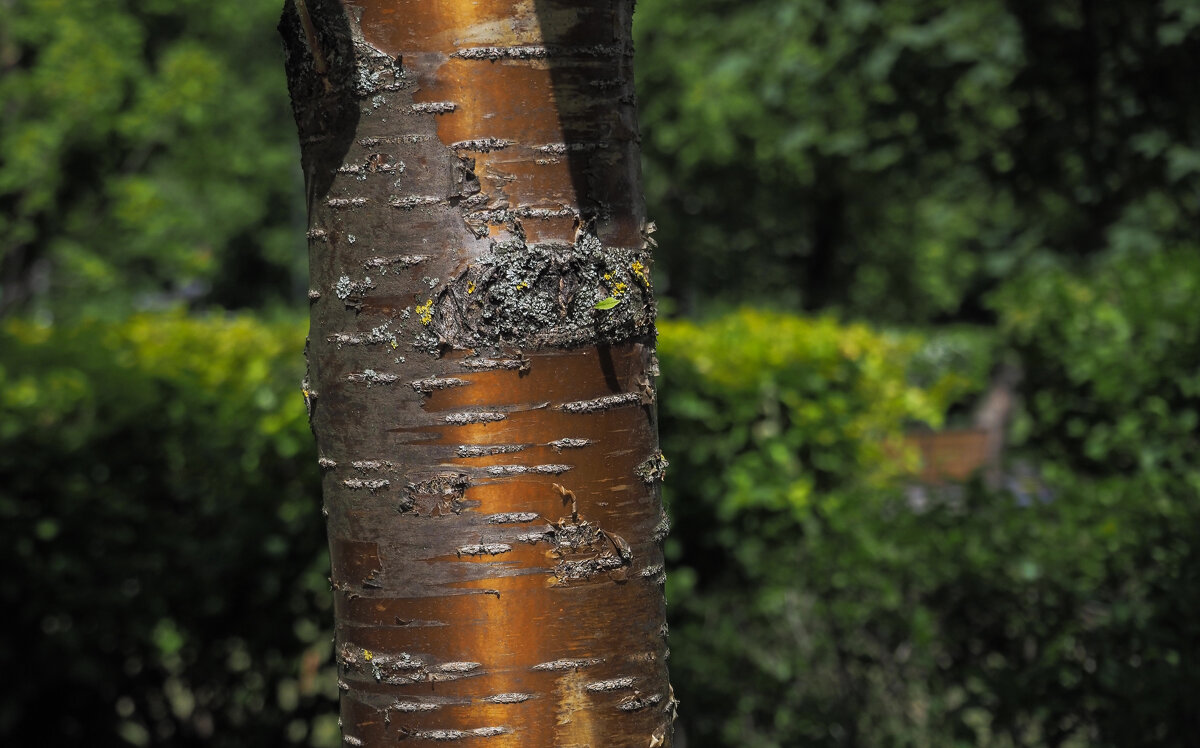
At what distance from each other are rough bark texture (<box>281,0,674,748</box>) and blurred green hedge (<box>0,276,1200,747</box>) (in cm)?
197

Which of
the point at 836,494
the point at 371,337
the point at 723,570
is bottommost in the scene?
A: the point at 723,570

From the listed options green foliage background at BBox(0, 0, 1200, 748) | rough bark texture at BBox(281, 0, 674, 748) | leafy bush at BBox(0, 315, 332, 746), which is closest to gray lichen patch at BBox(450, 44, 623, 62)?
rough bark texture at BBox(281, 0, 674, 748)

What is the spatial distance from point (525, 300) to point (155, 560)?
122 inches

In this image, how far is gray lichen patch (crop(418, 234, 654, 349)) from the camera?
1538mm

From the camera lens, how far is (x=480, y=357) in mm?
1537

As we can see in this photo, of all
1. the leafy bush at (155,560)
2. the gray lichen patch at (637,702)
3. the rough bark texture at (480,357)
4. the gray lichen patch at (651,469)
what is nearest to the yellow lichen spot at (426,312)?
the rough bark texture at (480,357)

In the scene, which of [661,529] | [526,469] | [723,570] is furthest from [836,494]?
[526,469]

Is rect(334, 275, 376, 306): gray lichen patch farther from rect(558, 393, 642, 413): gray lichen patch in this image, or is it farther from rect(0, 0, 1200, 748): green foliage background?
rect(0, 0, 1200, 748): green foliage background

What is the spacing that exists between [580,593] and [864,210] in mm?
18725

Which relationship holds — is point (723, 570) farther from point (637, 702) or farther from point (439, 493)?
point (439, 493)

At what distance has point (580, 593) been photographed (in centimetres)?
158

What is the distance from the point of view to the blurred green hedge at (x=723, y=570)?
3398 millimetres

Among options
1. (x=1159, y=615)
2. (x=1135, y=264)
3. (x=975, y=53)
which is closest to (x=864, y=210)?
(x=1135, y=264)

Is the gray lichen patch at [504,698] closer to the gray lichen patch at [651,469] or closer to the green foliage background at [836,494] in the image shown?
the gray lichen patch at [651,469]
